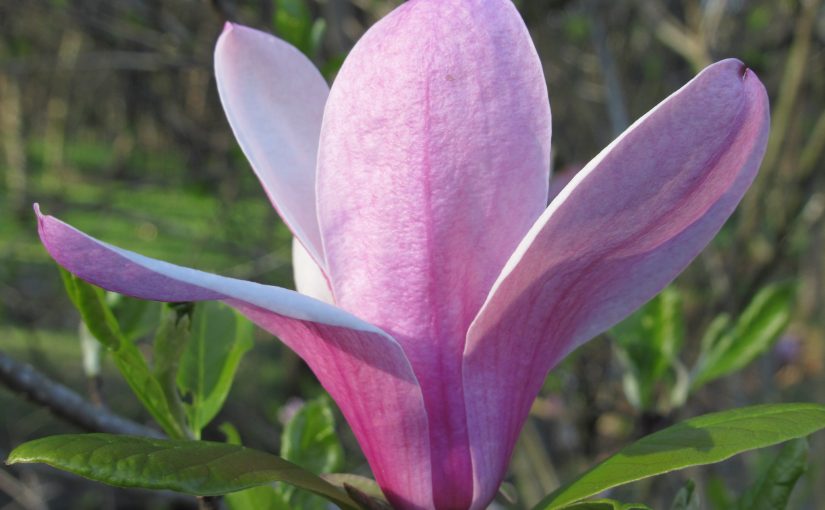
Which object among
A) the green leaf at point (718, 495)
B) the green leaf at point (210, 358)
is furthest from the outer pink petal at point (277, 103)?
the green leaf at point (718, 495)

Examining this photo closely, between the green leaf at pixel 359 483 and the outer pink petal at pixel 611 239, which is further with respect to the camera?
the green leaf at pixel 359 483

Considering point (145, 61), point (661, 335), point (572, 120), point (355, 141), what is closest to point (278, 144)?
point (355, 141)

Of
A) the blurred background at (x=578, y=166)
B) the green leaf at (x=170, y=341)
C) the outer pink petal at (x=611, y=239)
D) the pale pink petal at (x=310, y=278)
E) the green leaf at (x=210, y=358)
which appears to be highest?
the outer pink petal at (x=611, y=239)

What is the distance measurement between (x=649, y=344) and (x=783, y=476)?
29cm

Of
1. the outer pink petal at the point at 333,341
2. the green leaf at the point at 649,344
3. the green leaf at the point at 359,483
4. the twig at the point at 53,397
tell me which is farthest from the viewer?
the green leaf at the point at 649,344

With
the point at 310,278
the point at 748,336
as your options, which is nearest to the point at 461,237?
the point at 310,278

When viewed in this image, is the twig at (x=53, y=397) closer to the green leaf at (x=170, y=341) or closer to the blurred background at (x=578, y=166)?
the blurred background at (x=578, y=166)

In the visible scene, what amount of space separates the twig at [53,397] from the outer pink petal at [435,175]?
264 mm

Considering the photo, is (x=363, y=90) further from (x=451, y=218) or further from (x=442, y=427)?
(x=442, y=427)

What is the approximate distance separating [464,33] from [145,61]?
148 centimetres

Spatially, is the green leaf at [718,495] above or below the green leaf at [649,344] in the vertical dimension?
below

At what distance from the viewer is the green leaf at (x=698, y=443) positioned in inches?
16.6

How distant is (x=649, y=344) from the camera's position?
831mm

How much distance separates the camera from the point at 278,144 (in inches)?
22.5
